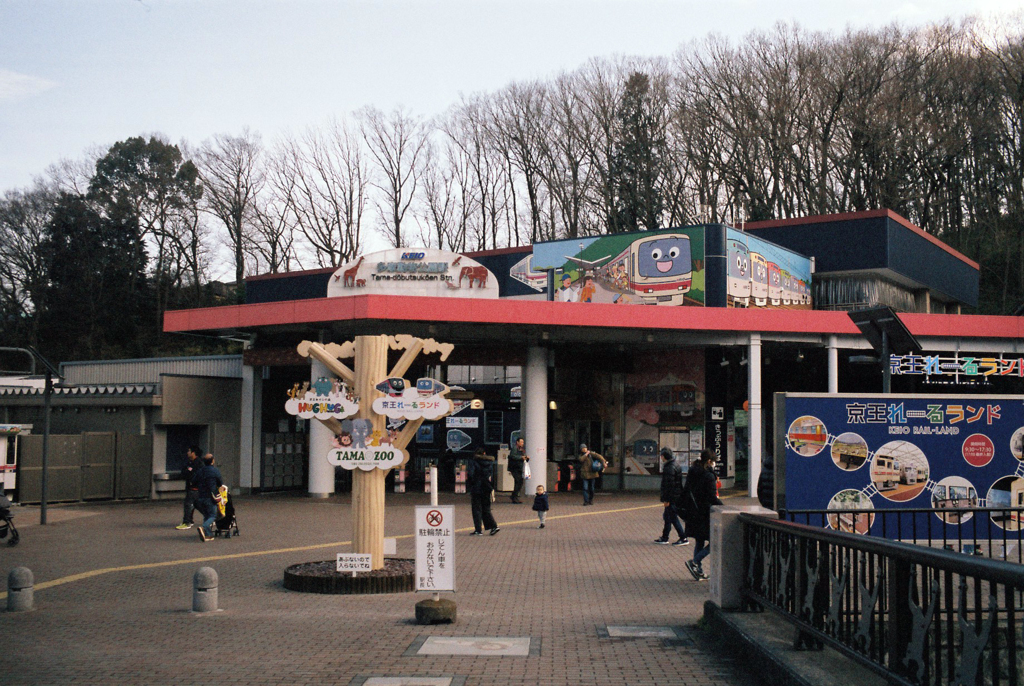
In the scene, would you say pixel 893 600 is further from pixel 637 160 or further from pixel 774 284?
pixel 637 160

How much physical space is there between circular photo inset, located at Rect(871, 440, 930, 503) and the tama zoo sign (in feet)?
50.8

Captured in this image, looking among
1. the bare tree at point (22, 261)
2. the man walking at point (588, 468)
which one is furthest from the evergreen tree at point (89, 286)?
the man walking at point (588, 468)

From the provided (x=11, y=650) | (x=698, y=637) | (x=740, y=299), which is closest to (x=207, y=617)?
(x=11, y=650)

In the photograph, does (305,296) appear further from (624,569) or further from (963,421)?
(963,421)

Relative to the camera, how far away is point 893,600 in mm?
5172

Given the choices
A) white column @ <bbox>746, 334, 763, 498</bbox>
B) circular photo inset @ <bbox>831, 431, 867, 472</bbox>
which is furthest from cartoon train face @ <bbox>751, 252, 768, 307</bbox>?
circular photo inset @ <bbox>831, 431, 867, 472</bbox>

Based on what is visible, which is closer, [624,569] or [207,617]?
[207,617]

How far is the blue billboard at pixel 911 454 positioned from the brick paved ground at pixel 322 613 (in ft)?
7.45

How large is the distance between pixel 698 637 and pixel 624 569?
462 cm

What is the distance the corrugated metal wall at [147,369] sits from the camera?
32.4 m

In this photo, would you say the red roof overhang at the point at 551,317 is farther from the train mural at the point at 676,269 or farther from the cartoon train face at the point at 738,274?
the train mural at the point at 676,269

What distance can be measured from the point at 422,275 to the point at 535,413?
4925mm

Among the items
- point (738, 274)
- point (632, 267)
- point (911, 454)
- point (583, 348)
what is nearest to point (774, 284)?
point (738, 274)

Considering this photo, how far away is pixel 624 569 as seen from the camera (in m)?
13.6
